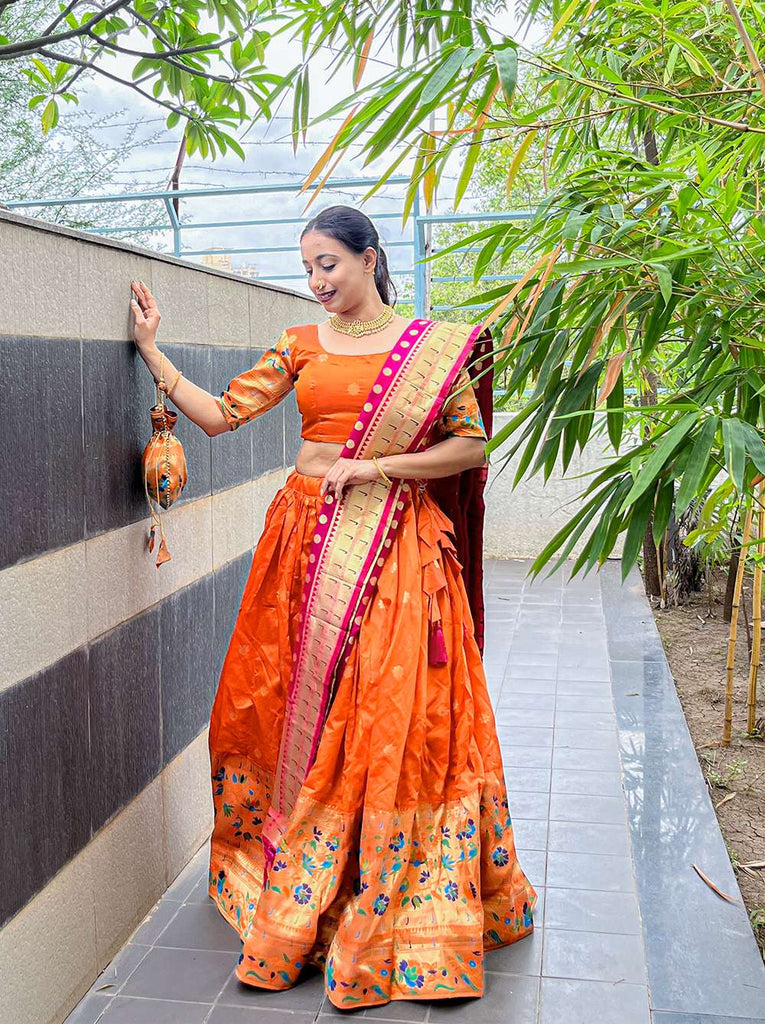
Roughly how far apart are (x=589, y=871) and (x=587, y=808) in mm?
434

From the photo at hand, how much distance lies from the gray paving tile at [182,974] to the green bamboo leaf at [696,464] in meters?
1.37

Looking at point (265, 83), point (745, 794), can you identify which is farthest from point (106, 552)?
point (745, 794)

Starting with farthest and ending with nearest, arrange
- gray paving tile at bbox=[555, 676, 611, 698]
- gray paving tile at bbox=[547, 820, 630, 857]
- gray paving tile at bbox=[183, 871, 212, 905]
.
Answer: gray paving tile at bbox=[555, 676, 611, 698] → gray paving tile at bbox=[547, 820, 630, 857] → gray paving tile at bbox=[183, 871, 212, 905]

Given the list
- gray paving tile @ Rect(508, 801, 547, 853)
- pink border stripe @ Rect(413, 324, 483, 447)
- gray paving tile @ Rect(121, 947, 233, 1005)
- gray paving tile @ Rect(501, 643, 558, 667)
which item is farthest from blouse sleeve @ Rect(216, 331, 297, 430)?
gray paving tile @ Rect(501, 643, 558, 667)

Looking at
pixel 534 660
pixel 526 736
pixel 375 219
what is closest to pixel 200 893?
pixel 526 736

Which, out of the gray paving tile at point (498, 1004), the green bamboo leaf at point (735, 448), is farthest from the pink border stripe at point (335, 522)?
the green bamboo leaf at point (735, 448)

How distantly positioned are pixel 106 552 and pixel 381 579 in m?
0.57

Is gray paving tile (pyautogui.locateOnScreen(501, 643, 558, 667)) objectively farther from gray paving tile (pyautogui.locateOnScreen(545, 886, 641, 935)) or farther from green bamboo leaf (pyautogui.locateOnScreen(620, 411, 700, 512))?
green bamboo leaf (pyautogui.locateOnScreen(620, 411, 700, 512))

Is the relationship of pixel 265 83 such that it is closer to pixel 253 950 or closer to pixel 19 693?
pixel 19 693

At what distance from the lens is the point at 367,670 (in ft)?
7.78

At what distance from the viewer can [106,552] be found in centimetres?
228

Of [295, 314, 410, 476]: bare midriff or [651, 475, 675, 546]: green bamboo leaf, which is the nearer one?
[651, 475, 675, 546]: green bamboo leaf

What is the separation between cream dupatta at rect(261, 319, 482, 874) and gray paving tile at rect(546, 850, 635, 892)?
0.77 metres

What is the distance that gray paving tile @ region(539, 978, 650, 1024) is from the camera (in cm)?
219
